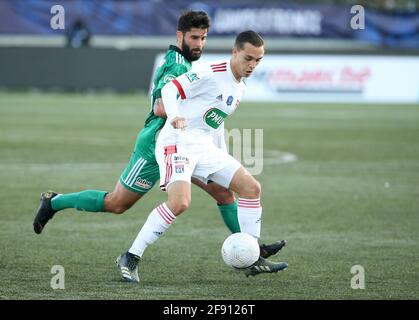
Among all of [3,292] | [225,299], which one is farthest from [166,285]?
[3,292]

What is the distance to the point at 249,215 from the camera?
8.63 meters

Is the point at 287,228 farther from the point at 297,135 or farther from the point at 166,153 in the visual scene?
the point at 297,135

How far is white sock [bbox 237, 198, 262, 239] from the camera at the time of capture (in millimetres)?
8617

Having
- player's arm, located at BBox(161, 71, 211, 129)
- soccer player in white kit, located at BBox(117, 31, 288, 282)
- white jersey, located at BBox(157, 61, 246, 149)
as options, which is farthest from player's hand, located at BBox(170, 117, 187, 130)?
white jersey, located at BBox(157, 61, 246, 149)

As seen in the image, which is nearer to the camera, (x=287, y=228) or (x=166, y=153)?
(x=166, y=153)

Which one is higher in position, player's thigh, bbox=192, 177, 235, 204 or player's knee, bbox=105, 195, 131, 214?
player's thigh, bbox=192, 177, 235, 204

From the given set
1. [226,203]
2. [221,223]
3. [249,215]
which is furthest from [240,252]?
[221,223]

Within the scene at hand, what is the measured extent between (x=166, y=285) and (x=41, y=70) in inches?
1015

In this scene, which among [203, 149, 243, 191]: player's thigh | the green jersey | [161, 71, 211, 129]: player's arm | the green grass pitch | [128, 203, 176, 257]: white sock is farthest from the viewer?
the green jersey

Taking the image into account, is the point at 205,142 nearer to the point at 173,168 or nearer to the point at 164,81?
the point at 173,168

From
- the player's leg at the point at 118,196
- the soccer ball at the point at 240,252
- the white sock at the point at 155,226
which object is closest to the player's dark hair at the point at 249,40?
the player's leg at the point at 118,196

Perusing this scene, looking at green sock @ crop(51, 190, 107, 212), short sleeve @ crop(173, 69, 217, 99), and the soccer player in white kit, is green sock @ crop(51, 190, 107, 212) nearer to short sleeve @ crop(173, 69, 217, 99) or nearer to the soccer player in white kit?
the soccer player in white kit

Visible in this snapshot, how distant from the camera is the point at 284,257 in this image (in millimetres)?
9438

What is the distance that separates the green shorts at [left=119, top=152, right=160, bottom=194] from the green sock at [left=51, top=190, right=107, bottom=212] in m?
0.40
